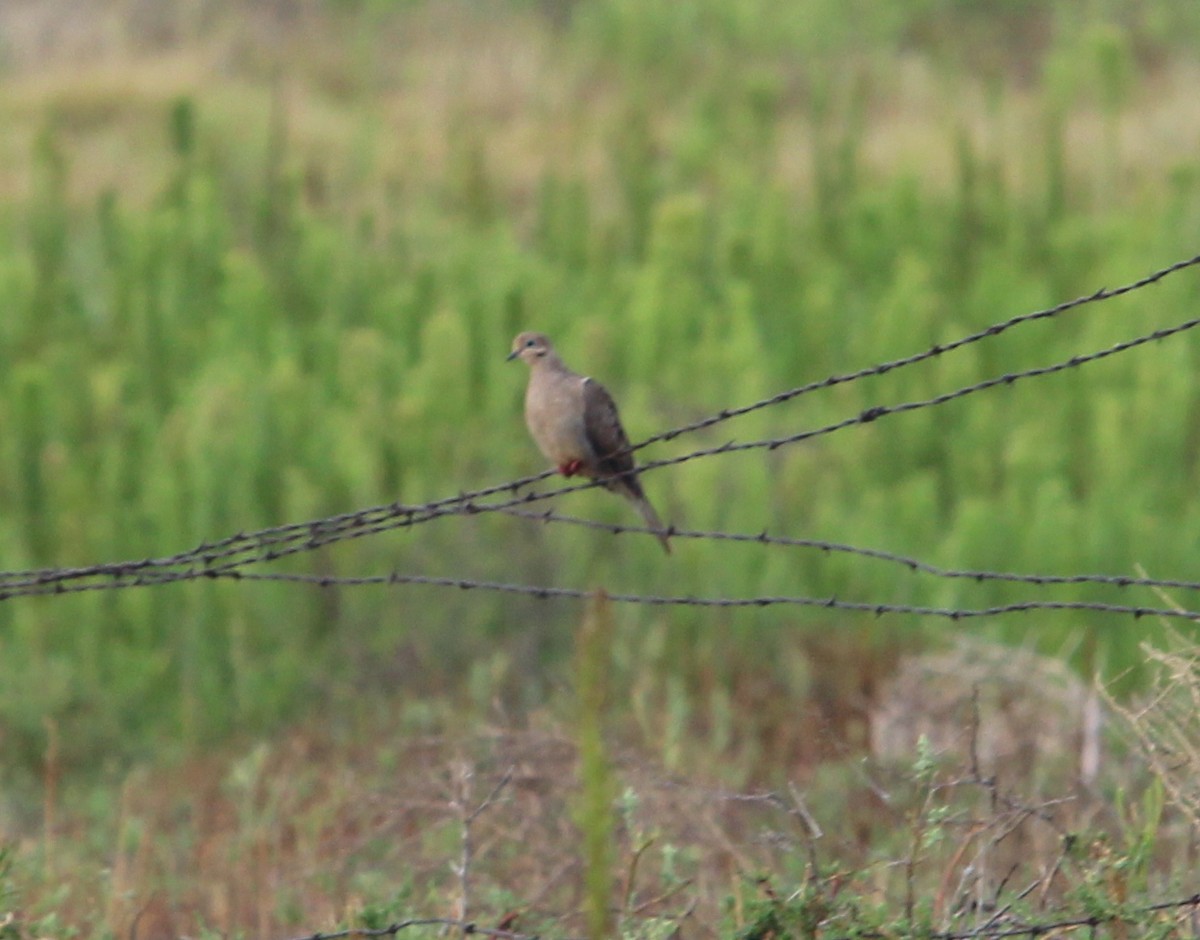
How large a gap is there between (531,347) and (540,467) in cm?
313

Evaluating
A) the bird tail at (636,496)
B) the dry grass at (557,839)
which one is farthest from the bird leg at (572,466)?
the dry grass at (557,839)

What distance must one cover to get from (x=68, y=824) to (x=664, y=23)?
45.2ft

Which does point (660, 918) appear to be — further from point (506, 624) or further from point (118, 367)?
point (118, 367)

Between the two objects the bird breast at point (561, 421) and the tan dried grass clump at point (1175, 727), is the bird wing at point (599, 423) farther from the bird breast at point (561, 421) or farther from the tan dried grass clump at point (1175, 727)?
the tan dried grass clump at point (1175, 727)

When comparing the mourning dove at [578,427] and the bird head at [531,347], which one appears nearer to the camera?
the mourning dove at [578,427]

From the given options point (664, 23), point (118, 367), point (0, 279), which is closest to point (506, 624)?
point (118, 367)

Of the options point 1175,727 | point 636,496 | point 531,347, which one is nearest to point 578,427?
point 636,496

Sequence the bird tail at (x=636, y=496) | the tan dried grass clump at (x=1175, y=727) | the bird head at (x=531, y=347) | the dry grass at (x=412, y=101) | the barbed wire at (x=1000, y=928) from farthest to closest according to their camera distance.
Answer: the dry grass at (x=412, y=101), the bird head at (x=531, y=347), the bird tail at (x=636, y=496), the tan dried grass clump at (x=1175, y=727), the barbed wire at (x=1000, y=928)

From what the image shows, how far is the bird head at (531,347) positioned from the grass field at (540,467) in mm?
1246

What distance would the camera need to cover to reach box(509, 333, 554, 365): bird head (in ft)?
26.4

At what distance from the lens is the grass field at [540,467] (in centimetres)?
745

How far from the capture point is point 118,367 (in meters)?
13.7

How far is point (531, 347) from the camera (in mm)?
8117

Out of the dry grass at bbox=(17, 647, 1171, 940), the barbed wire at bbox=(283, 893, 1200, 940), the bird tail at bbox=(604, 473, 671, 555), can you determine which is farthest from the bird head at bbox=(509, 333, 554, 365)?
the barbed wire at bbox=(283, 893, 1200, 940)
